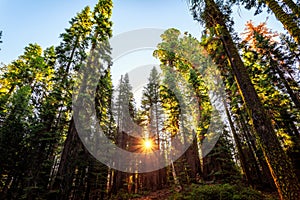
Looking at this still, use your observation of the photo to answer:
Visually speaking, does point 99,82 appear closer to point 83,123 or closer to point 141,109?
point 83,123

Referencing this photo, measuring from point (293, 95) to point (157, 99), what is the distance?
621 inches

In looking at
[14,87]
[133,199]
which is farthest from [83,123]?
[14,87]

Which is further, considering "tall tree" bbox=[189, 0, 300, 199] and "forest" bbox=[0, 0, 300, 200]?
"forest" bbox=[0, 0, 300, 200]

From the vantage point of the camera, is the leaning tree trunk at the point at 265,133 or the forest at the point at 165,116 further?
the forest at the point at 165,116

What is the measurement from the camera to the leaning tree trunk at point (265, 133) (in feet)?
13.3

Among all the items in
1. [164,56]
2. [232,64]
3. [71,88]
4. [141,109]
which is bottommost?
[232,64]

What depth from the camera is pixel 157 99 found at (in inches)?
983

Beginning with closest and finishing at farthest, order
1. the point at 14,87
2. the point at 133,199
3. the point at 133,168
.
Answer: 1. the point at 133,199
2. the point at 14,87
3. the point at 133,168

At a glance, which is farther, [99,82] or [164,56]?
[164,56]

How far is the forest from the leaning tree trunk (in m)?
0.03

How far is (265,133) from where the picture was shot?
4641mm

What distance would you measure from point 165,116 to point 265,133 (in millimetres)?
19146

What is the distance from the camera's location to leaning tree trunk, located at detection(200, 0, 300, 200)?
4.06 meters

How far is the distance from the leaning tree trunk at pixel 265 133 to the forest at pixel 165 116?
0.03 meters
